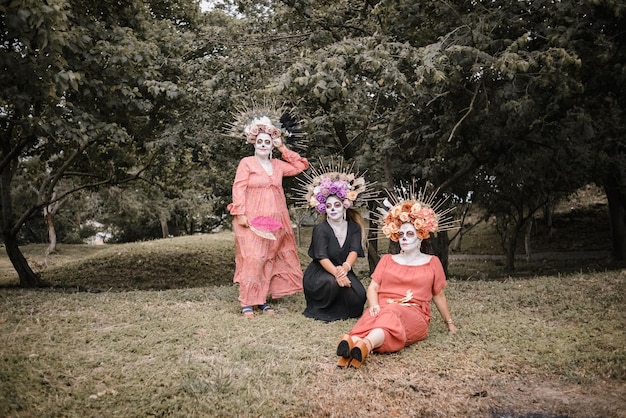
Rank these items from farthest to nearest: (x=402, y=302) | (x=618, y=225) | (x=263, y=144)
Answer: (x=618, y=225) < (x=263, y=144) < (x=402, y=302)

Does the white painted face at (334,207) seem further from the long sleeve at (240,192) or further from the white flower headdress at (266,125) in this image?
the white flower headdress at (266,125)

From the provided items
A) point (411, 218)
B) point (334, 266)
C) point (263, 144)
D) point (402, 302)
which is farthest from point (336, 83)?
point (402, 302)

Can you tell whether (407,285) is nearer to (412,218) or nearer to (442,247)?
(412,218)

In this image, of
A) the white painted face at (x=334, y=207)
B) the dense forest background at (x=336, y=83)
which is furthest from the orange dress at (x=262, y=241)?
the dense forest background at (x=336, y=83)

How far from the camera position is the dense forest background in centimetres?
564

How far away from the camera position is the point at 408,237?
480 centimetres

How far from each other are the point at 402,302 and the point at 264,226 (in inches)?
73.7

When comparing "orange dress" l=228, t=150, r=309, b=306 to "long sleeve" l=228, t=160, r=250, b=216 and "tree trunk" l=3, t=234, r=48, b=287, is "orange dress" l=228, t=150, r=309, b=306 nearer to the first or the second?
"long sleeve" l=228, t=160, r=250, b=216

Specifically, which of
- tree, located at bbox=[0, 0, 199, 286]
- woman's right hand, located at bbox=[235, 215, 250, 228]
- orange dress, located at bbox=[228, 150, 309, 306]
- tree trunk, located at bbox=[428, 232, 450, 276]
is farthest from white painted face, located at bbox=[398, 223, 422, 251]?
tree trunk, located at bbox=[428, 232, 450, 276]

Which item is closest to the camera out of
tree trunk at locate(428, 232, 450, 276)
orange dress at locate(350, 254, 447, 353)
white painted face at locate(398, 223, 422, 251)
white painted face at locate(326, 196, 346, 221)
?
orange dress at locate(350, 254, 447, 353)

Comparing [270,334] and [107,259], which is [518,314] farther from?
[107,259]

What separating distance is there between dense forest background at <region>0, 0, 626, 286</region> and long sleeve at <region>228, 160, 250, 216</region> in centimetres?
94

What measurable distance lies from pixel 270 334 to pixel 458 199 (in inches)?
352

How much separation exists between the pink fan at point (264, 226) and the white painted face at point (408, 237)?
1.56 m
